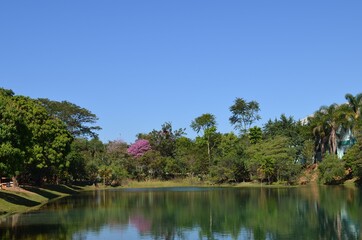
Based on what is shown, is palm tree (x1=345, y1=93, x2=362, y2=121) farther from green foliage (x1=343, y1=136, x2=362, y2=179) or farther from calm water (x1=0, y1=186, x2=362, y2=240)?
calm water (x1=0, y1=186, x2=362, y2=240)

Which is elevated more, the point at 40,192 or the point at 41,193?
the point at 40,192

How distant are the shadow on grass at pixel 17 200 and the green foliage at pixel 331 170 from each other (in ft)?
160

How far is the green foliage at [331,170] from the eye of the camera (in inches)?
3255

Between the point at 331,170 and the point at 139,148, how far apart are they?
148ft

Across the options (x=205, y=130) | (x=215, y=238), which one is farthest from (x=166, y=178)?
(x=215, y=238)

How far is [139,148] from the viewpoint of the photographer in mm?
114188

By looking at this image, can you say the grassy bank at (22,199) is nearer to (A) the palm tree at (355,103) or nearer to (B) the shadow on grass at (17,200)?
(B) the shadow on grass at (17,200)

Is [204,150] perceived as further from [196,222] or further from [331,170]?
[196,222]

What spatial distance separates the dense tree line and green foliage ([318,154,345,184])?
152 mm

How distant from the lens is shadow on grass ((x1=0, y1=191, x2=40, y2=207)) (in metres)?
48.8

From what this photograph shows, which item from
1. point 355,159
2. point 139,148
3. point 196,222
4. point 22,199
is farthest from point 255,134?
point 196,222

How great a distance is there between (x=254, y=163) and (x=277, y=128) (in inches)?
709

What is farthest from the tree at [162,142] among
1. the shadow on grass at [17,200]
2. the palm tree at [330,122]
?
the shadow on grass at [17,200]

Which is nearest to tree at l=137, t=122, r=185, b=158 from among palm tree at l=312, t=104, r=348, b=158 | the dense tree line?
the dense tree line
